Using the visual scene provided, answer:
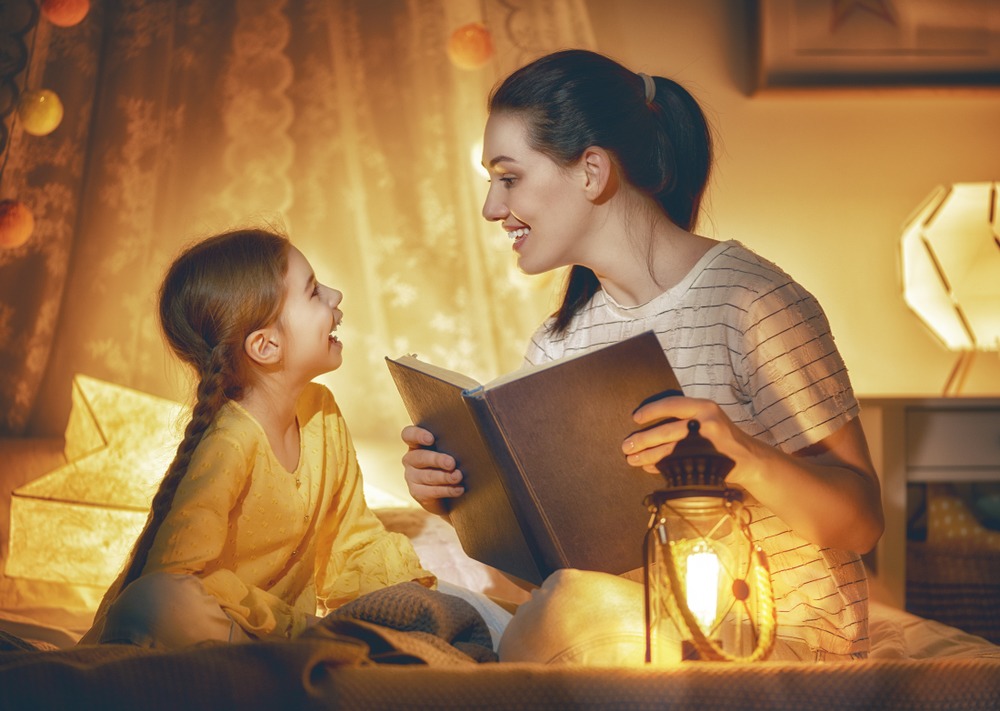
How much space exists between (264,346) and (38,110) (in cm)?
98

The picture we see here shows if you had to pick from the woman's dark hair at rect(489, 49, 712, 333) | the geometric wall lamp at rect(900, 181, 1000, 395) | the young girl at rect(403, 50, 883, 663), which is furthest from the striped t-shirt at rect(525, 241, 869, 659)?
the geometric wall lamp at rect(900, 181, 1000, 395)

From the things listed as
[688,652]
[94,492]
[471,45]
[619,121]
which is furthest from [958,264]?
[94,492]

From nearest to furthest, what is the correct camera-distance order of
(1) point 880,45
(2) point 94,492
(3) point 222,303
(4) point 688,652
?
(4) point 688,652 → (3) point 222,303 → (2) point 94,492 → (1) point 880,45

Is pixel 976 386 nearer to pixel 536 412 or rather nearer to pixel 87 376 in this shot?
pixel 536 412

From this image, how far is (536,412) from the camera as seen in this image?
0.89 metres

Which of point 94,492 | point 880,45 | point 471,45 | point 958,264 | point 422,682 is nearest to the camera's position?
point 422,682

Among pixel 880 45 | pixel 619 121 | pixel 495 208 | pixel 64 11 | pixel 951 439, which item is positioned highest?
pixel 880 45

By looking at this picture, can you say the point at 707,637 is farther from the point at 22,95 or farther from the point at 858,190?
the point at 858,190

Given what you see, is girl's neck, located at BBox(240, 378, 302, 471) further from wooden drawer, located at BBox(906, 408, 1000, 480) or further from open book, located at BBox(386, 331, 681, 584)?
wooden drawer, located at BBox(906, 408, 1000, 480)

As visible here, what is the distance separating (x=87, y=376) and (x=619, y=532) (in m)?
1.37

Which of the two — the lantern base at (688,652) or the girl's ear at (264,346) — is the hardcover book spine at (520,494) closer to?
the lantern base at (688,652)

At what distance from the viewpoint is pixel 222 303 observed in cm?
118

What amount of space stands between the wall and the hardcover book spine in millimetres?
1535

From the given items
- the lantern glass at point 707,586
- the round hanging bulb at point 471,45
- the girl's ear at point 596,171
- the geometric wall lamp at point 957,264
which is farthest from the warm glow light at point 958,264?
the lantern glass at point 707,586
